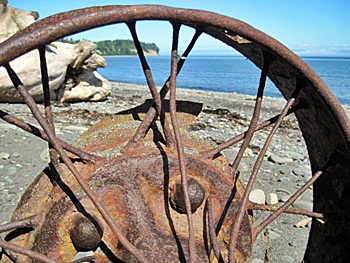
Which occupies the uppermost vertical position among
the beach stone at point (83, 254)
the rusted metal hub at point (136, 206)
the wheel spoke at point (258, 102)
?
the wheel spoke at point (258, 102)

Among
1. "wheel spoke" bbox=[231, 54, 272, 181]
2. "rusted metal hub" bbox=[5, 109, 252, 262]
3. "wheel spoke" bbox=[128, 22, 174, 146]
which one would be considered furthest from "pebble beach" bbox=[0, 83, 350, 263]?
"wheel spoke" bbox=[128, 22, 174, 146]

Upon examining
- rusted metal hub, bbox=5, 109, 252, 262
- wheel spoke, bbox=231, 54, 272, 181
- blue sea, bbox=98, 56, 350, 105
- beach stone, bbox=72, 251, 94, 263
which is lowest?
blue sea, bbox=98, 56, 350, 105

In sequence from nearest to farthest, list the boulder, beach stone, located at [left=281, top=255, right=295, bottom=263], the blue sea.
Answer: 1. beach stone, located at [left=281, top=255, right=295, bottom=263]
2. the boulder
3. the blue sea

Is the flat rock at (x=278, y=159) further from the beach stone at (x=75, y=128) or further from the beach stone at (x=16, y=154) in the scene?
the beach stone at (x=16, y=154)

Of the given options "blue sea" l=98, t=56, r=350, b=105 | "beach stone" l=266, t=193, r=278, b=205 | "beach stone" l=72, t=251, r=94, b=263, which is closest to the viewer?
"beach stone" l=72, t=251, r=94, b=263

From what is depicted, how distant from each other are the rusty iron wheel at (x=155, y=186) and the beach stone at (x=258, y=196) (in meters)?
2.28

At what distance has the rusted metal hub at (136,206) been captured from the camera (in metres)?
1.65

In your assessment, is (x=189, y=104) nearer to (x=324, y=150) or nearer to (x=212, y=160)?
(x=212, y=160)

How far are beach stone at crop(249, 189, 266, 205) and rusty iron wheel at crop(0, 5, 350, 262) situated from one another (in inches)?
89.6

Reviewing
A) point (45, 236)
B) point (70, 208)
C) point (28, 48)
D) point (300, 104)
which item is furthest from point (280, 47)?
point (45, 236)

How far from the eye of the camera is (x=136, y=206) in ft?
5.64

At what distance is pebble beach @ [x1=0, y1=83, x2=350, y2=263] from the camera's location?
11.9 feet

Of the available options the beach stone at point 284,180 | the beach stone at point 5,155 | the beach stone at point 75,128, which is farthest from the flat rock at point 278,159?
the beach stone at point 5,155

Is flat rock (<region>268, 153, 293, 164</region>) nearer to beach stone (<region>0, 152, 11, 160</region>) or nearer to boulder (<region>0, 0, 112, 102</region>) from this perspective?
beach stone (<region>0, 152, 11, 160</region>)
